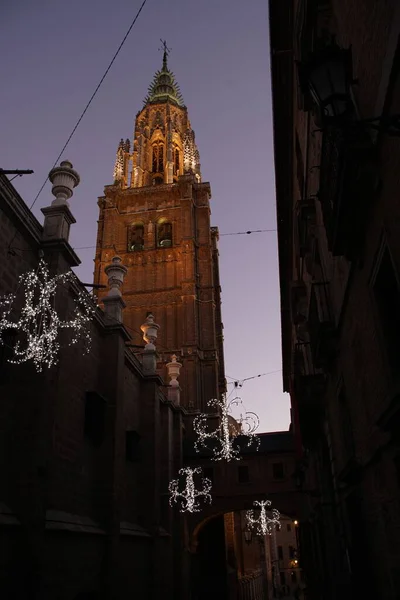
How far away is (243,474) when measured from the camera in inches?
1030

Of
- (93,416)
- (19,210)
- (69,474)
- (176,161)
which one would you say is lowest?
(69,474)

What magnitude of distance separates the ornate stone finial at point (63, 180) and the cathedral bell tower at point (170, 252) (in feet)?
76.8

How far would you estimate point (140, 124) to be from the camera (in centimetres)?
5650

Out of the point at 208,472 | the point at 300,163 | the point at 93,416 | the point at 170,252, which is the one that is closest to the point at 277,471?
the point at 208,472

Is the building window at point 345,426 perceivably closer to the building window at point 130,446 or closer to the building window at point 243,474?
the building window at point 130,446

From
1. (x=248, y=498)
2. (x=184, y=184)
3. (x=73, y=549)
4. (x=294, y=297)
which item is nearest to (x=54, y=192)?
(x=294, y=297)

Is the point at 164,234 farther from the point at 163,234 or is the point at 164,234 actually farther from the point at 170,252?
the point at 170,252

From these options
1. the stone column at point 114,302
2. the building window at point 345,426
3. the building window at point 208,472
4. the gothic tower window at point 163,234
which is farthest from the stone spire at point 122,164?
the building window at point 345,426

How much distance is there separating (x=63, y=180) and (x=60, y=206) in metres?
1.03

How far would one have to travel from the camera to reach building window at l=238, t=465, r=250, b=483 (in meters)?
26.0

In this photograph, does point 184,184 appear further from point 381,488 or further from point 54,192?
point 381,488

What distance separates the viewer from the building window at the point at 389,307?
504cm

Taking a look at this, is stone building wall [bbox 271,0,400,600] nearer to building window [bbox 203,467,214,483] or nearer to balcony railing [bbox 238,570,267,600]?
building window [bbox 203,467,214,483]

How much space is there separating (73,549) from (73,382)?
4056mm
